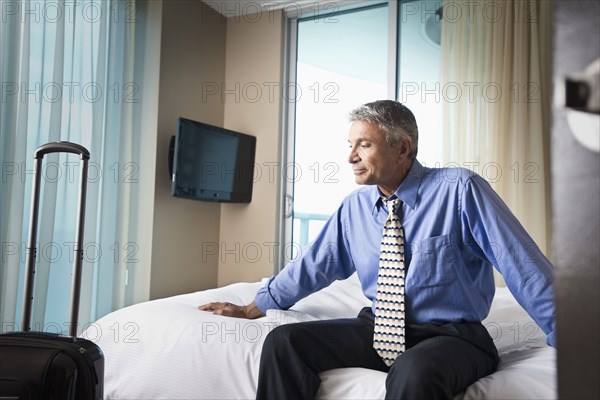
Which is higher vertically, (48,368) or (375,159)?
(375,159)

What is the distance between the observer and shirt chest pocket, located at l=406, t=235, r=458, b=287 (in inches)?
64.0

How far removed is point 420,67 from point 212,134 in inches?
59.9

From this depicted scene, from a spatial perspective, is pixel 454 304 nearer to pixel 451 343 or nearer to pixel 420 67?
pixel 451 343

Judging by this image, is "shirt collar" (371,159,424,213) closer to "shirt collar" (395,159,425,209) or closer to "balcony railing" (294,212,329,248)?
"shirt collar" (395,159,425,209)

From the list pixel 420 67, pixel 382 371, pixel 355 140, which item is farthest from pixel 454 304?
pixel 420 67

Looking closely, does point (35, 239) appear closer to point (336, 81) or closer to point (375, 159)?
point (375, 159)

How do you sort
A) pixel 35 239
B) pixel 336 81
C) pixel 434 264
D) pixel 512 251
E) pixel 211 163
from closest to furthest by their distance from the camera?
pixel 512 251, pixel 434 264, pixel 35 239, pixel 211 163, pixel 336 81

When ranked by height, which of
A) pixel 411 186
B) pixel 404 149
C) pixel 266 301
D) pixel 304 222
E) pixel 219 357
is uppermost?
pixel 404 149

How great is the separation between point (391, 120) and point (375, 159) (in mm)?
152

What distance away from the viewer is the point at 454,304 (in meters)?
1.63

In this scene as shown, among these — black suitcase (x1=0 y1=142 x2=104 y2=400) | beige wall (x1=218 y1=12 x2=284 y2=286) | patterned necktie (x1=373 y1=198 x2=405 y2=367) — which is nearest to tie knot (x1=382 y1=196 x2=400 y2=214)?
patterned necktie (x1=373 y1=198 x2=405 y2=367)

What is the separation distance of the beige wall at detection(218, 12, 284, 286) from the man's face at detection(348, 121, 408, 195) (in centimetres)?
227

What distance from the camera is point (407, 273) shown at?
168cm

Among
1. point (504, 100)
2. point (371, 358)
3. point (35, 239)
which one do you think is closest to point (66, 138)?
point (35, 239)
